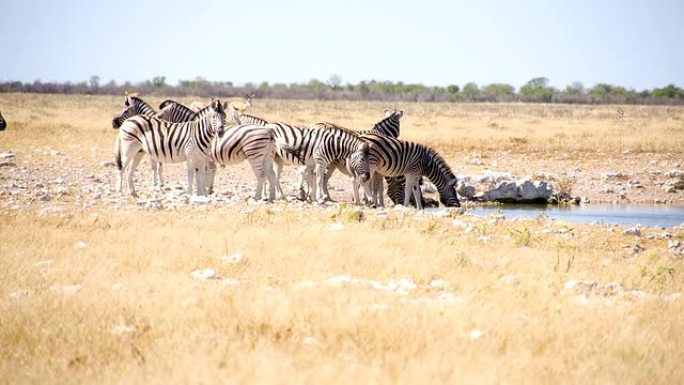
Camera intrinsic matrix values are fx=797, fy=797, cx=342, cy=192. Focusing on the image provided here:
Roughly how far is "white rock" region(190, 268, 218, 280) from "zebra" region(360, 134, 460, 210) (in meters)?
7.38

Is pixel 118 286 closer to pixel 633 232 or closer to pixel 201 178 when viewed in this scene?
pixel 201 178

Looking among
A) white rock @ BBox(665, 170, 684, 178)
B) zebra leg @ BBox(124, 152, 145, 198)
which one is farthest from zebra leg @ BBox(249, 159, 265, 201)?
white rock @ BBox(665, 170, 684, 178)

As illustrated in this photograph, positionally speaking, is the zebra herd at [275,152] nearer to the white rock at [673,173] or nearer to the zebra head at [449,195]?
the zebra head at [449,195]

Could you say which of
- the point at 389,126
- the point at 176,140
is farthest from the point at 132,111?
the point at 389,126

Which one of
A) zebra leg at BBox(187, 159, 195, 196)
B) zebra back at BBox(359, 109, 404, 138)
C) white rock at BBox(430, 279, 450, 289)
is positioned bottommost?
white rock at BBox(430, 279, 450, 289)

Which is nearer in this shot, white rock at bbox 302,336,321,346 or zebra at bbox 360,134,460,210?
A: white rock at bbox 302,336,321,346

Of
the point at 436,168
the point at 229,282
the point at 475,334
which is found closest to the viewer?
the point at 475,334

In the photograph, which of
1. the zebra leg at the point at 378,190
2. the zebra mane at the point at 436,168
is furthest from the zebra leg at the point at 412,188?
the zebra leg at the point at 378,190

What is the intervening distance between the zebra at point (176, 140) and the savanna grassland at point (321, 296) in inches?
49.1

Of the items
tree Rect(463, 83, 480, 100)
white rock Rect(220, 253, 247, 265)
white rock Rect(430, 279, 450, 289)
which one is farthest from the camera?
tree Rect(463, 83, 480, 100)

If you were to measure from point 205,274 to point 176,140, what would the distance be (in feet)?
24.4

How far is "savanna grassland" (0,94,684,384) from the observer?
561 cm

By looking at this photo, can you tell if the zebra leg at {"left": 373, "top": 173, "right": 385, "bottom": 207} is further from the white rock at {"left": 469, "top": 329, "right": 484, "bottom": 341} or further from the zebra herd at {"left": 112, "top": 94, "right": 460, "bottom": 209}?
the white rock at {"left": 469, "top": 329, "right": 484, "bottom": 341}

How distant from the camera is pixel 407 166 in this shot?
627 inches
